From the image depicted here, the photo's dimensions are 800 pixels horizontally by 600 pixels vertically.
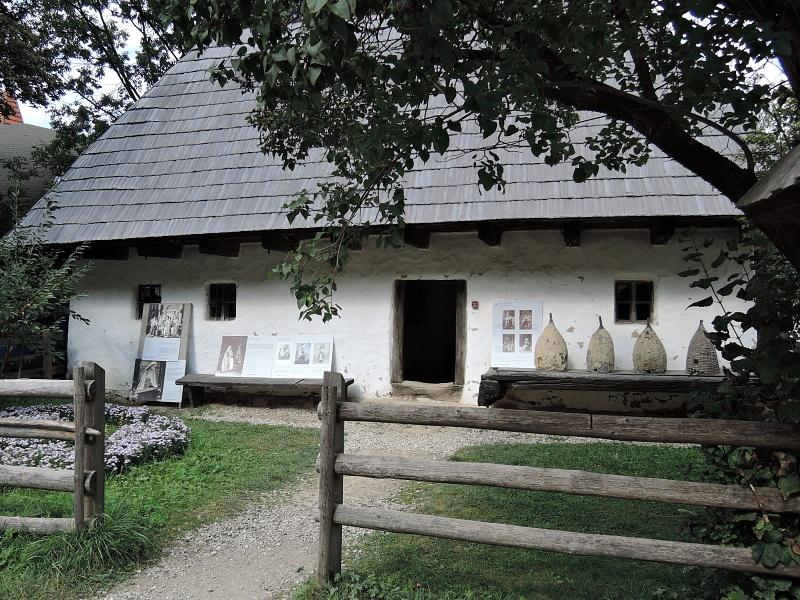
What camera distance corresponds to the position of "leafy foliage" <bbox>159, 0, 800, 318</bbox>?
2.18 m

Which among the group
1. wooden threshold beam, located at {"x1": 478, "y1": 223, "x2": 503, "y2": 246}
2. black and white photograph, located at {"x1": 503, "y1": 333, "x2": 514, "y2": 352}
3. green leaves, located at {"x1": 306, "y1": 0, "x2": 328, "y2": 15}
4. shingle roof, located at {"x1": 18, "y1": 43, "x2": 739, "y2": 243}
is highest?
shingle roof, located at {"x1": 18, "y1": 43, "x2": 739, "y2": 243}

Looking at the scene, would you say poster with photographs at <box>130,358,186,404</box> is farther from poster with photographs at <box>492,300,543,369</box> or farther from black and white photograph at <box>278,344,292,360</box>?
poster with photographs at <box>492,300,543,369</box>

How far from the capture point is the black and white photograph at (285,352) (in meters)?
8.95

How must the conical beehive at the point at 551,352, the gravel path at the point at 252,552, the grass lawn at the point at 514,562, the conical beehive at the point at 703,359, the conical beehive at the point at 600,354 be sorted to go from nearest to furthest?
the grass lawn at the point at 514,562, the gravel path at the point at 252,552, the conical beehive at the point at 703,359, the conical beehive at the point at 600,354, the conical beehive at the point at 551,352

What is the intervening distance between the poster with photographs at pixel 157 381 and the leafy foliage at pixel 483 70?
20.3 ft

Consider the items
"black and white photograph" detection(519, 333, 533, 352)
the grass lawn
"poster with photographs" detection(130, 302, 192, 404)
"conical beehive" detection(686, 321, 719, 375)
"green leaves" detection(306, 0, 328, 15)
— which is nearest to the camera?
"green leaves" detection(306, 0, 328, 15)

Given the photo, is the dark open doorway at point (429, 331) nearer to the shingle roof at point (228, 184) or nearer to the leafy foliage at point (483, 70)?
the shingle roof at point (228, 184)

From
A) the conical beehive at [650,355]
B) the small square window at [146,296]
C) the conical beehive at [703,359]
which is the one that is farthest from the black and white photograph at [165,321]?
the conical beehive at [703,359]

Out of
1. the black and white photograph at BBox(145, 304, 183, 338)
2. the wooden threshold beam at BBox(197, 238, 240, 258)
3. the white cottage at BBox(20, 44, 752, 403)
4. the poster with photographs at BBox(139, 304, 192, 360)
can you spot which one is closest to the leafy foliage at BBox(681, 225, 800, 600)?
the white cottage at BBox(20, 44, 752, 403)

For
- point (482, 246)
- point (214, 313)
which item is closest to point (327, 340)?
point (214, 313)

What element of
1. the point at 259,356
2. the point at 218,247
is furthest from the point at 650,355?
the point at 218,247

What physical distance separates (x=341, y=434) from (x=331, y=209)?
1218 mm

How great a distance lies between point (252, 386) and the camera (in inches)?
344

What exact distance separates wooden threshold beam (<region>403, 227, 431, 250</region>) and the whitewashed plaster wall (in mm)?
Answer: 187
